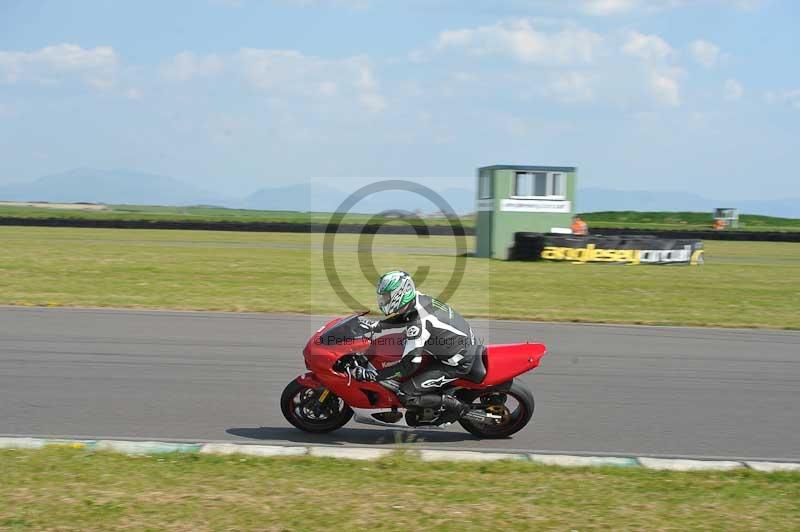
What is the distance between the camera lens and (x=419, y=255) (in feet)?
98.0

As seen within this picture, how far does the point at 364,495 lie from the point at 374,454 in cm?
132

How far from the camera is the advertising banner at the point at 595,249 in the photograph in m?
26.2

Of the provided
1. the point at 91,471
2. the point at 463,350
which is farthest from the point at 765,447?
the point at 91,471

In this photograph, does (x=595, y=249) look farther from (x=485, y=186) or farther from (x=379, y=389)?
(x=379, y=389)

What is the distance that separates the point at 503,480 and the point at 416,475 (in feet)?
1.93

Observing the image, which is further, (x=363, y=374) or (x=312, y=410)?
(x=312, y=410)

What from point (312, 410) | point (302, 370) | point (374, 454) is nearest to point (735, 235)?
point (302, 370)

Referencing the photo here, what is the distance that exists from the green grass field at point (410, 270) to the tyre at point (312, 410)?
25.5 ft

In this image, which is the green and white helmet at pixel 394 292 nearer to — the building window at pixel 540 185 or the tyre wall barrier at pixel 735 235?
the building window at pixel 540 185


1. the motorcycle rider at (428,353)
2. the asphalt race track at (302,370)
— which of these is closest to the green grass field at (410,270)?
the asphalt race track at (302,370)

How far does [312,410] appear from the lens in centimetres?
738

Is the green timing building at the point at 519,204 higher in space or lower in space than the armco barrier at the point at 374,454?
higher

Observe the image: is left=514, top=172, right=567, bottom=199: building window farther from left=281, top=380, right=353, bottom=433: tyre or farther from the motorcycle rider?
left=281, top=380, right=353, bottom=433: tyre

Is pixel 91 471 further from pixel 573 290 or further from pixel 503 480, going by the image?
pixel 573 290
